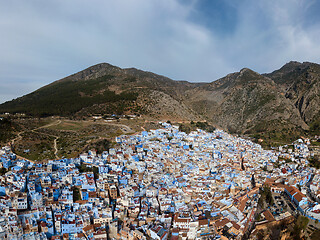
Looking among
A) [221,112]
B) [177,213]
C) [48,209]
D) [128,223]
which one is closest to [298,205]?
[177,213]

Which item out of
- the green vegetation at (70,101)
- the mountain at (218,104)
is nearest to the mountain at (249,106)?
the mountain at (218,104)

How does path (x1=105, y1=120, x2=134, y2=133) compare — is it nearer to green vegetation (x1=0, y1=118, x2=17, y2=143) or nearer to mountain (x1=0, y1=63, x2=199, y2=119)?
mountain (x1=0, y1=63, x2=199, y2=119)

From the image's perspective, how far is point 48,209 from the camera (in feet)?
48.7

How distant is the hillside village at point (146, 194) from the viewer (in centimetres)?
1398

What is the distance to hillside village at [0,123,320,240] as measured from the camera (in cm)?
1398

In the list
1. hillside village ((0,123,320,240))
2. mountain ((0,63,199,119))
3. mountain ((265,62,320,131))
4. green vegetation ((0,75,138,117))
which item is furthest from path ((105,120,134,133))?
mountain ((265,62,320,131))

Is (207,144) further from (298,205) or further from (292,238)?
(292,238)

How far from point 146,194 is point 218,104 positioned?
51838 millimetres

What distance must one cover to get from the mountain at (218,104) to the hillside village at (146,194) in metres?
18.9

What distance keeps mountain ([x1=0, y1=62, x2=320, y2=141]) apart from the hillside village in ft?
62.0

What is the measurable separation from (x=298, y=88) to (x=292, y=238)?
2327 inches

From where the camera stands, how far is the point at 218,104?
2586 inches

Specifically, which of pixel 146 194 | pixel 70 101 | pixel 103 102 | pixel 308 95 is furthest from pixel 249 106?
pixel 146 194

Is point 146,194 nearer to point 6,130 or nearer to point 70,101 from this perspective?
point 6,130
